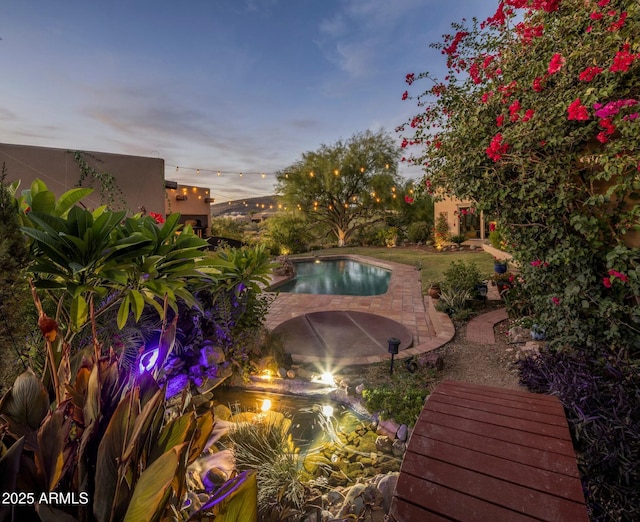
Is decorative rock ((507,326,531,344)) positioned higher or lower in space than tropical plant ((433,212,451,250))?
lower

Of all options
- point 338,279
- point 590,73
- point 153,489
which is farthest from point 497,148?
point 338,279

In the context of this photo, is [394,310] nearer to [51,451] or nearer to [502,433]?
[502,433]

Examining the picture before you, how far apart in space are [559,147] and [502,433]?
2.70m

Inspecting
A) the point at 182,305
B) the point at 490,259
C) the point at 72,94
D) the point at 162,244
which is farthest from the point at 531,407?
the point at 72,94

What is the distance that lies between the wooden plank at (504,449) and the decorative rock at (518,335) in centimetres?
312

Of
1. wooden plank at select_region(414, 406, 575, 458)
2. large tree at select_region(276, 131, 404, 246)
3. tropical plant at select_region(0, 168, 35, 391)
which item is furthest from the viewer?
large tree at select_region(276, 131, 404, 246)

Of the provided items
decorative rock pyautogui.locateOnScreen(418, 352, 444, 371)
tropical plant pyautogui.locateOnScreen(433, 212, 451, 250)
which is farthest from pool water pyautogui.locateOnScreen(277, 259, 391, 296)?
tropical plant pyautogui.locateOnScreen(433, 212, 451, 250)

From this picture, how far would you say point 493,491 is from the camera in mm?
1378

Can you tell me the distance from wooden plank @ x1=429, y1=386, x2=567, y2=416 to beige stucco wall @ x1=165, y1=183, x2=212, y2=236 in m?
19.8

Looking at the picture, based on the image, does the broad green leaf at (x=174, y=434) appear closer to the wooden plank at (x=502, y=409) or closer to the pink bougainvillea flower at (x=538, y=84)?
the wooden plank at (x=502, y=409)

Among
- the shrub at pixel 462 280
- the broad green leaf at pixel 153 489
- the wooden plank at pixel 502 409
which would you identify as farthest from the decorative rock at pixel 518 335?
the broad green leaf at pixel 153 489

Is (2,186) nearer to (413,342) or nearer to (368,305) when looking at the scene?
(413,342)

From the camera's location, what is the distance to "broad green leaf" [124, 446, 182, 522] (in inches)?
26.5

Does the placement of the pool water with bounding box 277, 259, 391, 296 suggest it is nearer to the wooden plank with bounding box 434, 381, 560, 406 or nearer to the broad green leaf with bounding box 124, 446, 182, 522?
the wooden plank with bounding box 434, 381, 560, 406
